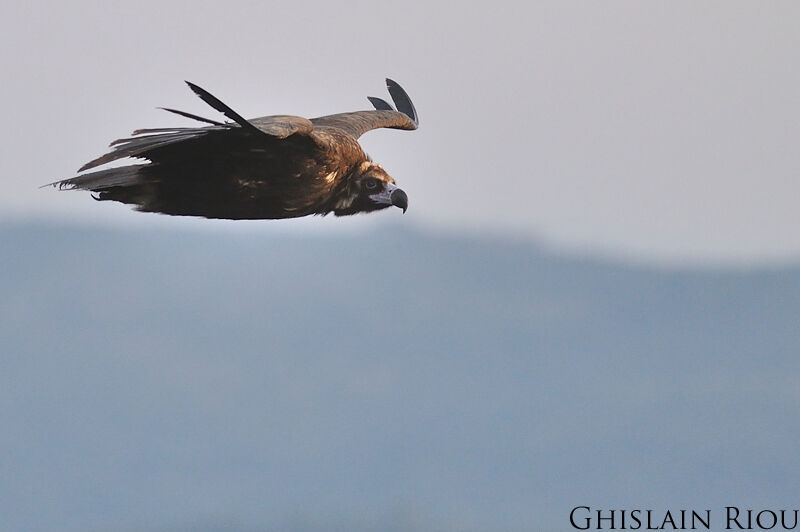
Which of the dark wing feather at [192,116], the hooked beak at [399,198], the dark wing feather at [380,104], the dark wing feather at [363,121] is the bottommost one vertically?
the hooked beak at [399,198]

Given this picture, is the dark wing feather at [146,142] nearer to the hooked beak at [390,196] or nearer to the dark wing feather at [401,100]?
the hooked beak at [390,196]

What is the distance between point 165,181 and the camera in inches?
520

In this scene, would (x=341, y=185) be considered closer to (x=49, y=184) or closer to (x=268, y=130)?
(x=268, y=130)

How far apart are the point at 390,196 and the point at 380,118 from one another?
1.98 meters

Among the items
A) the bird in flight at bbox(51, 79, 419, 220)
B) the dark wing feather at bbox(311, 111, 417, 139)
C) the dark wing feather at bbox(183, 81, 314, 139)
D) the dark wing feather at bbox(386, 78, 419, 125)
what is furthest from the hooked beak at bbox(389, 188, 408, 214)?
the dark wing feather at bbox(386, 78, 419, 125)

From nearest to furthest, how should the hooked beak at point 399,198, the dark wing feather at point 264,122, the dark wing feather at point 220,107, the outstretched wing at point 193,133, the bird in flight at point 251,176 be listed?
the dark wing feather at point 220,107 < the dark wing feather at point 264,122 < the outstretched wing at point 193,133 < the bird in flight at point 251,176 < the hooked beak at point 399,198

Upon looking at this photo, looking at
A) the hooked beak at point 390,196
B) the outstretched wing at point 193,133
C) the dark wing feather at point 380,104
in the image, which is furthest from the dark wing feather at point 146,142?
the dark wing feather at point 380,104

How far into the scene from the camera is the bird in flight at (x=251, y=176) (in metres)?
12.8

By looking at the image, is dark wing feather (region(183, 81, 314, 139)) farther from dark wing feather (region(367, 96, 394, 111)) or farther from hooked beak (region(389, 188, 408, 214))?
dark wing feather (region(367, 96, 394, 111))

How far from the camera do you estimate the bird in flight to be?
12.8 meters

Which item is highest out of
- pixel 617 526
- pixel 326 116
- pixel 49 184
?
pixel 326 116

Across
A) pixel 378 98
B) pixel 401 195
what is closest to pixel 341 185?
pixel 401 195

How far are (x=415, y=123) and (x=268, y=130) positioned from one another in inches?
168

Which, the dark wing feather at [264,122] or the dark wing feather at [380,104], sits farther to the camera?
the dark wing feather at [380,104]
